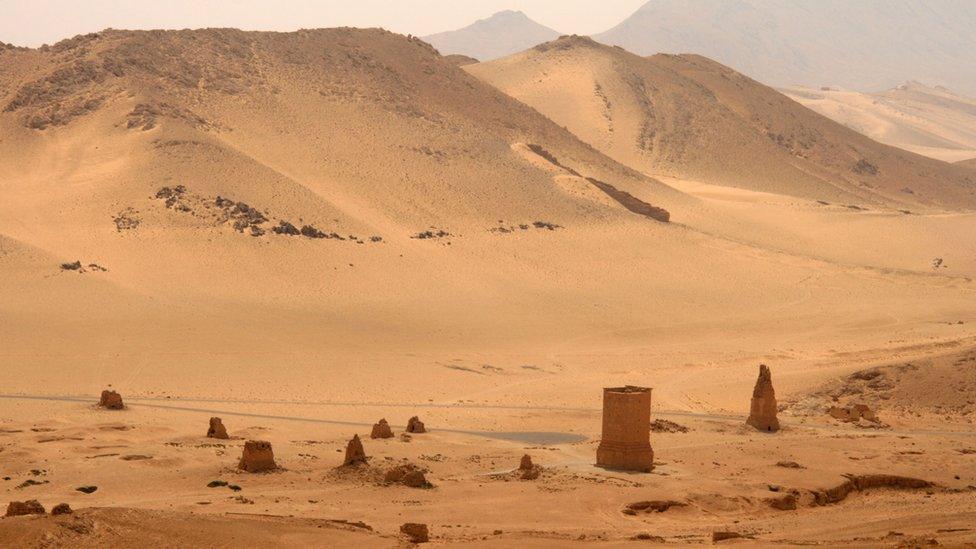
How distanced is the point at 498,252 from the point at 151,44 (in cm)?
1773

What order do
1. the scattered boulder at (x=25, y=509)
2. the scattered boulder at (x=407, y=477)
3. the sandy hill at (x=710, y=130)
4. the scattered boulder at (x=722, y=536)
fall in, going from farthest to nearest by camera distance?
1. the sandy hill at (x=710, y=130)
2. the scattered boulder at (x=407, y=477)
3. the scattered boulder at (x=722, y=536)
4. the scattered boulder at (x=25, y=509)

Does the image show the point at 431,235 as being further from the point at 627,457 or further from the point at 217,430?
the point at 627,457

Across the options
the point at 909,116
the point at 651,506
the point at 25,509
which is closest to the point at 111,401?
the point at 25,509

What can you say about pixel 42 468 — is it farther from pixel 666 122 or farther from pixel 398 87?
pixel 666 122

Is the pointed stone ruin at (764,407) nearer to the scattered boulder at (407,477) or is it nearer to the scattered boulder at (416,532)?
the scattered boulder at (407,477)

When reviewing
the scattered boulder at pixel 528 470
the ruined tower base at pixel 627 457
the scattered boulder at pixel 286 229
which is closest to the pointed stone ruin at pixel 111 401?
the scattered boulder at pixel 528 470

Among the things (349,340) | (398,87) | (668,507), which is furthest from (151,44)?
(668,507)

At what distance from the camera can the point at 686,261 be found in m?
48.8

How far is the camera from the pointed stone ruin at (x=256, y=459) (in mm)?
18812

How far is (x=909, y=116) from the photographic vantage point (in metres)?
152

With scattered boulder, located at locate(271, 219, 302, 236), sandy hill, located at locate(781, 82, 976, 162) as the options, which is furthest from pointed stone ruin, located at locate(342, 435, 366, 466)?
sandy hill, located at locate(781, 82, 976, 162)

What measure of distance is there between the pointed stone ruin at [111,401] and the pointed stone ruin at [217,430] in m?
2.53

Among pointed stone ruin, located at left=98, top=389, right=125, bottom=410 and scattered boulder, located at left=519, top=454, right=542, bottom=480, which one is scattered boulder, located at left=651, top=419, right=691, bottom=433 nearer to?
scattered boulder, located at left=519, top=454, right=542, bottom=480

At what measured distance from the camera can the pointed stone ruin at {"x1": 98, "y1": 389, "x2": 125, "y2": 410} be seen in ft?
77.0
